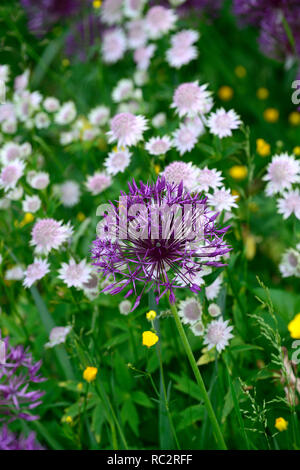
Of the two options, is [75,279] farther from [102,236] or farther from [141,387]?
[141,387]

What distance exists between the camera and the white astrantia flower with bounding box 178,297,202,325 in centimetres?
152

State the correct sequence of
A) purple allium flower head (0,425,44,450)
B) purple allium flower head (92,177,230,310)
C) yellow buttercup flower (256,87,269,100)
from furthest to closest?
yellow buttercup flower (256,87,269,100) < purple allium flower head (0,425,44,450) < purple allium flower head (92,177,230,310)

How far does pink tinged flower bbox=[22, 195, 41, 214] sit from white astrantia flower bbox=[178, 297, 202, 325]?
0.64m

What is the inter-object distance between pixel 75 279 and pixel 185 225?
48 centimetres

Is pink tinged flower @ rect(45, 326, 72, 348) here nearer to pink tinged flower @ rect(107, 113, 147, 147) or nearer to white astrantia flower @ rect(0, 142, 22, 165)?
pink tinged flower @ rect(107, 113, 147, 147)

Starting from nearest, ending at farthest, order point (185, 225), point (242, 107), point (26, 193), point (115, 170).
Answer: point (185, 225) < point (115, 170) < point (26, 193) < point (242, 107)

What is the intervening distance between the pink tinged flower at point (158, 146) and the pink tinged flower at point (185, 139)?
0.06 metres

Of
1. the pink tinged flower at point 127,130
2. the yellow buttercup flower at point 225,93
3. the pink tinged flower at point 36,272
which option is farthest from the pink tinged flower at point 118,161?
the yellow buttercup flower at point 225,93

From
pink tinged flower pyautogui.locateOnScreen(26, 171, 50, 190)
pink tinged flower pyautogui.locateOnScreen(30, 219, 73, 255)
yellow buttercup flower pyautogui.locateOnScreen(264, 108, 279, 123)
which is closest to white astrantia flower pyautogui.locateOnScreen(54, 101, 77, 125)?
pink tinged flower pyautogui.locateOnScreen(26, 171, 50, 190)

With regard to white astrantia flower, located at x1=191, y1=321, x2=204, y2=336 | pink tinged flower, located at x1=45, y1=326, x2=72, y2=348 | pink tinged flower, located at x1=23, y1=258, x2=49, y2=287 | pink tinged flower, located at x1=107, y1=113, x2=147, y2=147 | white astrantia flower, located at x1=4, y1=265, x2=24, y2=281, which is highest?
pink tinged flower, located at x1=107, y1=113, x2=147, y2=147

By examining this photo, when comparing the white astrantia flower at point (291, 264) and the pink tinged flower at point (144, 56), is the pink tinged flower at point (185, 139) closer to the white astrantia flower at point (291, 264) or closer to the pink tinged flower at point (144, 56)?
the white astrantia flower at point (291, 264)

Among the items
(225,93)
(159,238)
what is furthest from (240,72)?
(159,238)
